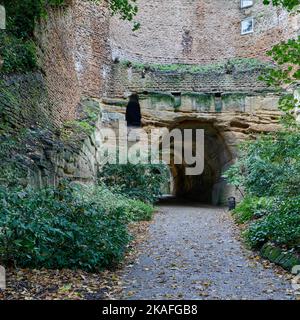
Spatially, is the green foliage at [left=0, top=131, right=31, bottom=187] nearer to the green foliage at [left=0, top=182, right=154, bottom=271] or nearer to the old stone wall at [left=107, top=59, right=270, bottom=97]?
the green foliage at [left=0, top=182, right=154, bottom=271]

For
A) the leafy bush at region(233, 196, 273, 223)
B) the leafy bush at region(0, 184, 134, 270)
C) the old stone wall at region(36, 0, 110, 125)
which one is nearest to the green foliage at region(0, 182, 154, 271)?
the leafy bush at region(0, 184, 134, 270)

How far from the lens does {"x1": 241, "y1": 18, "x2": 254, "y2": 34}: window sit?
20016 millimetres

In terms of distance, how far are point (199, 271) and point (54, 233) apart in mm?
2256

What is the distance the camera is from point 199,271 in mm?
5285

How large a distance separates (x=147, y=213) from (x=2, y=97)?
564cm

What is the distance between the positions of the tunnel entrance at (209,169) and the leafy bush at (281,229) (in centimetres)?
1052

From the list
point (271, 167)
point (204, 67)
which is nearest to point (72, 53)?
point (204, 67)

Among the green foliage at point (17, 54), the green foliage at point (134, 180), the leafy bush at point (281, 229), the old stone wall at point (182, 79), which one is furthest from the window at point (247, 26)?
the leafy bush at point (281, 229)

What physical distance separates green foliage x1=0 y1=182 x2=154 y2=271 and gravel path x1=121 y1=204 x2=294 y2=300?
57 centimetres

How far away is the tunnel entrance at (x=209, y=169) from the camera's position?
17.5 metres

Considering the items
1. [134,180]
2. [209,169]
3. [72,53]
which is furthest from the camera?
[209,169]

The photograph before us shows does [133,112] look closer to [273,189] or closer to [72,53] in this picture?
[72,53]
